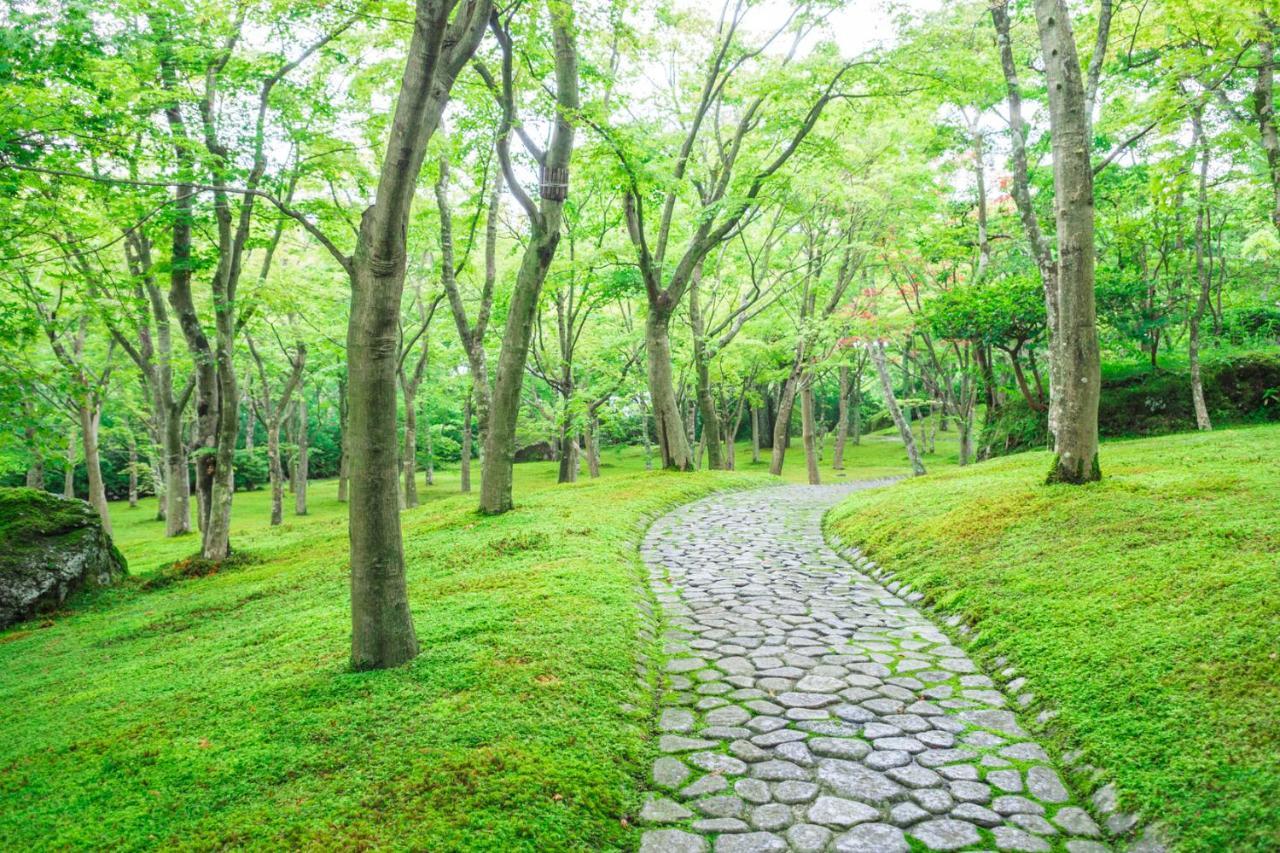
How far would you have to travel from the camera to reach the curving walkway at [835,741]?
3441 mm

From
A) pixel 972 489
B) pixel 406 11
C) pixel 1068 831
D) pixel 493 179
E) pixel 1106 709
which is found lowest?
pixel 1068 831

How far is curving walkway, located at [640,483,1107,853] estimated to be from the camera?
3.44 m

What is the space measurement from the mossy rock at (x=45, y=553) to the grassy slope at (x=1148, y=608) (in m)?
13.0

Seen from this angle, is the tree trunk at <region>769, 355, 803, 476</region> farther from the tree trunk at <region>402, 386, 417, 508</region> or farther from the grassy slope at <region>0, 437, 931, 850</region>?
the grassy slope at <region>0, 437, 931, 850</region>

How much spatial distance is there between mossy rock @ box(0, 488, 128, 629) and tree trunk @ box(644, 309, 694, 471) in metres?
12.1

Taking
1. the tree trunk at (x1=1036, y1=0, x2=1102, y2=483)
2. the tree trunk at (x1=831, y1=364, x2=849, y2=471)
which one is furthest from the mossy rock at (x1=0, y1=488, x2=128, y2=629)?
the tree trunk at (x1=831, y1=364, x2=849, y2=471)

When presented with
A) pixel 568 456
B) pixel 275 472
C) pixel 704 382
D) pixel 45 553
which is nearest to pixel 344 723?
pixel 45 553

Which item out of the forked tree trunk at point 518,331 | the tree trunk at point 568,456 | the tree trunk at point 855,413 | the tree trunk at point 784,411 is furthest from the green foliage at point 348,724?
the tree trunk at point 855,413

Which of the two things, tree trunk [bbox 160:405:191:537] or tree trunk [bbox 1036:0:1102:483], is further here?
tree trunk [bbox 160:405:191:537]

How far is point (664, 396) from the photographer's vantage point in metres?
18.4

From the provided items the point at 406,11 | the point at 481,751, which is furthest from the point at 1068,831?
the point at 406,11

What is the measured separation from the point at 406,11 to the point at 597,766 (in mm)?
8748

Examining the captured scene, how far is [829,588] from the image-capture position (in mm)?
7859

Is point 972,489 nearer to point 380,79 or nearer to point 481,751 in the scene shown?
point 481,751
